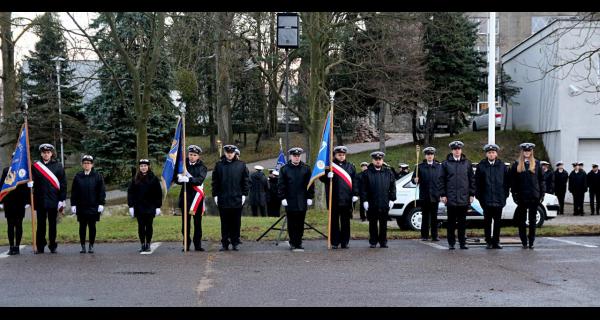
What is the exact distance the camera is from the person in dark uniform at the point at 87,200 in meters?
14.2

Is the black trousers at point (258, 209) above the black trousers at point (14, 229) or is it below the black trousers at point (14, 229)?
below

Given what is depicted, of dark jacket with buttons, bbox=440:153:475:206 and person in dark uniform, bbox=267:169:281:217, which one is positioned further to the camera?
person in dark uniform, bbox=267:169:281:217

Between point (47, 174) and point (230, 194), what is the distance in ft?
11.6

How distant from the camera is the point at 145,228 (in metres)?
14.2

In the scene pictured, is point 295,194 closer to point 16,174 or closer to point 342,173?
point 342,173

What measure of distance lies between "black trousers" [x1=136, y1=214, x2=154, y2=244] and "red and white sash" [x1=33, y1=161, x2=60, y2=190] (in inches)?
68.7

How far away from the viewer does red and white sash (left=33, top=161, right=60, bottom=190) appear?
14320 millimetres

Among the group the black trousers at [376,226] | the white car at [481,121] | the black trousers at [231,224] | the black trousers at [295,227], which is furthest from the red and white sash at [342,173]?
the white car at [481,121]

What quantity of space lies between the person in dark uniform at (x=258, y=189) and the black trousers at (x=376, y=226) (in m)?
7.85

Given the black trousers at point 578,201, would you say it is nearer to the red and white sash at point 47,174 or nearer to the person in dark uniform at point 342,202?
the person in dark uniform at point 342,202

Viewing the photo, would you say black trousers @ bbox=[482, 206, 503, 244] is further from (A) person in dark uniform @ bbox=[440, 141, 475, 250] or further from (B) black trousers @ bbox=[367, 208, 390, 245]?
(B) black trousers @ bbox=[367, 208, 390, 245]

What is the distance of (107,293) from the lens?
369 inches


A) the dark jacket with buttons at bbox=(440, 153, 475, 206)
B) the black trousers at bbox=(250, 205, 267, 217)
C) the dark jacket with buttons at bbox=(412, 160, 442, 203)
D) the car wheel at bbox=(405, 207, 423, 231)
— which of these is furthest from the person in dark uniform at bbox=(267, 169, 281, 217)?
the dark jacket with buttons at bbox=(440, 153, 475, 206)
